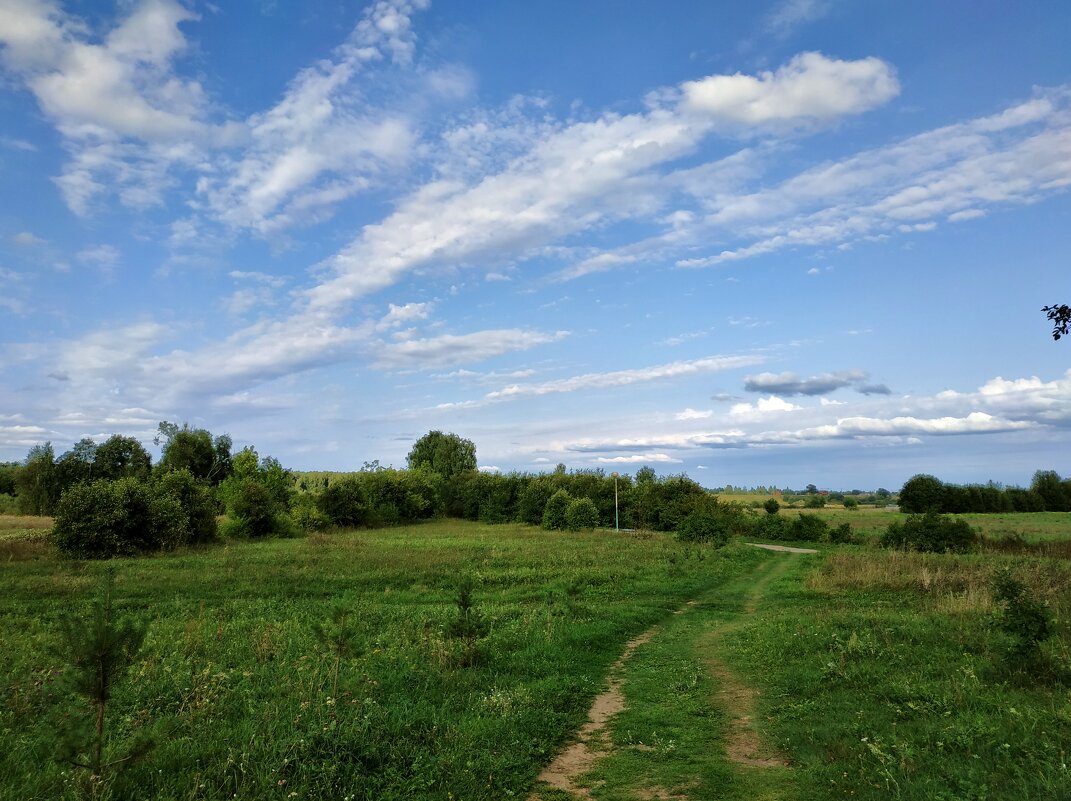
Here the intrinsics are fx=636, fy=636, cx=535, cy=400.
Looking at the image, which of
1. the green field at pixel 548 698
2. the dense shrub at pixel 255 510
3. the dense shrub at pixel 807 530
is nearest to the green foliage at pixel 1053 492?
the dense shrub at pixel 807 530

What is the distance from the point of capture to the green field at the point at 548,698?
20.9ft

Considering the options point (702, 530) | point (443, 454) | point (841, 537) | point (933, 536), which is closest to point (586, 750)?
point (702, 530)

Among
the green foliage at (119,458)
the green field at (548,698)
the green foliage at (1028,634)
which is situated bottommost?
the green field at (548,698)

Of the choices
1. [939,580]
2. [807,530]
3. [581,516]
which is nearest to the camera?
[939,580]

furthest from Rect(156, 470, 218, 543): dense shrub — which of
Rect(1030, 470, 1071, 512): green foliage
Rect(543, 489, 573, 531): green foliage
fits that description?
Rect(1030, 470, 1071, 512): green foliage

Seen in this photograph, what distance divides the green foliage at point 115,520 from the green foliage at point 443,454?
61592 millimetres

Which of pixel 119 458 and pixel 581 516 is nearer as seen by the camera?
pixel 581 516

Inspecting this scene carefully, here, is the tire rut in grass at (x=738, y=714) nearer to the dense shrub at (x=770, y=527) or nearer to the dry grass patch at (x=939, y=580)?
the dry grass patch at (x=939, y=580)

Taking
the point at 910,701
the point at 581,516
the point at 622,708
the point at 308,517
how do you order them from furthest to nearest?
the point at 581,516
the point at 308,517
the point at 622,708
the point at 910,701

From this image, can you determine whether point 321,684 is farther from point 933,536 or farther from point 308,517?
point 308,517

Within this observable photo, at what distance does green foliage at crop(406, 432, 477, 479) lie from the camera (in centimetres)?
10194

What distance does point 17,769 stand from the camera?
6.28 metres

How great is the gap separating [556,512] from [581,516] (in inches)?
171

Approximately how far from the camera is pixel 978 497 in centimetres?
9144
